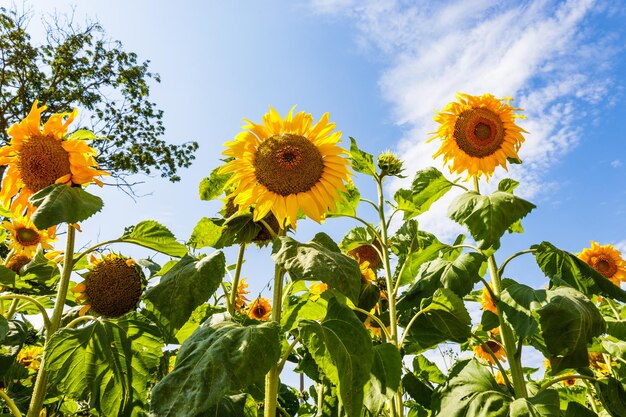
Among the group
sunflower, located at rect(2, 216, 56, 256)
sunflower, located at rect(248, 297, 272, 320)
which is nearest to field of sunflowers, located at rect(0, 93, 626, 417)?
sunflower, located at rect(2, 216, 56, 256)

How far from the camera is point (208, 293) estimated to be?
5.69 feet

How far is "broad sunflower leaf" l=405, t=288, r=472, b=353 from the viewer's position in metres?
2.32

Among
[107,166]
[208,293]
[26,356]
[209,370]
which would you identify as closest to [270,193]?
[208,293]

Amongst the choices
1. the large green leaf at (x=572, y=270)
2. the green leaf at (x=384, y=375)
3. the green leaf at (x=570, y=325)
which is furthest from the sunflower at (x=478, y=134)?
the green leaf at (x=384, y=375)

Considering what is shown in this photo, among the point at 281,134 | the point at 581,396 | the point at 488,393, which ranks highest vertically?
the point at 281,134

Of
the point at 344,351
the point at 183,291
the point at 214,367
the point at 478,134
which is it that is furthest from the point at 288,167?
the point at 478,134

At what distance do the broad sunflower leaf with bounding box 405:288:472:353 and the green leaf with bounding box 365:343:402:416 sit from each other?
452mm

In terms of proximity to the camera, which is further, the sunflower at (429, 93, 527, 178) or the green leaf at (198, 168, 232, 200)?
the sunflower at (429, 93, 527, 178)

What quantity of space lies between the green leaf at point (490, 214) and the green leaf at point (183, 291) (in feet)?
3.83

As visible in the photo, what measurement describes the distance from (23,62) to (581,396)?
44.5ft

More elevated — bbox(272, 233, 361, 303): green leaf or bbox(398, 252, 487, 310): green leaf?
bbox(398, 252, 487, 310): green leaf

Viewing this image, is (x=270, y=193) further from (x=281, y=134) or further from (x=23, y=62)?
(x=23, y=62)

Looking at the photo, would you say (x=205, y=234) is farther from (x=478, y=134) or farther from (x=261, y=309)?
(x=261, y=309)

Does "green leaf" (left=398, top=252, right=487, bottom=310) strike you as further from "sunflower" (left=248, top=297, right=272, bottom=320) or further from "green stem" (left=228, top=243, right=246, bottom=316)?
"sunflower" (left=248, top=297, right=272, bottom=320)
